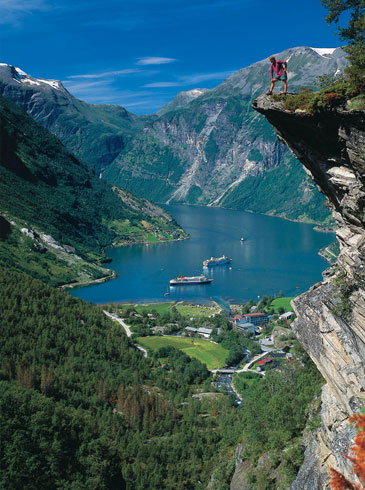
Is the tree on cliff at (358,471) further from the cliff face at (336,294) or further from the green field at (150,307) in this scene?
the green field at (150,307)

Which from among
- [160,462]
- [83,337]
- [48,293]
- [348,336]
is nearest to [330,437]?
[348,336]

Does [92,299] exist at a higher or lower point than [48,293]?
higher

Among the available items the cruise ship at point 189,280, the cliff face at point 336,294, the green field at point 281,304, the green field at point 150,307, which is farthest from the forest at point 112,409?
the cruise ship at point 189,280

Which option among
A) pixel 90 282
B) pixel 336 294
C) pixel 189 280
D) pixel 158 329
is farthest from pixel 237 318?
pixel 336 294

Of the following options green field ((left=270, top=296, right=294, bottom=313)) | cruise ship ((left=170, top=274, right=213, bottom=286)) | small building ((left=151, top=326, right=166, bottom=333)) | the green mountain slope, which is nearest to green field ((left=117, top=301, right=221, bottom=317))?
small building ((left=151, top=326, right=166, bottom=333))

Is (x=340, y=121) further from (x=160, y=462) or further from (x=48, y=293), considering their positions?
(x=48, y=293)

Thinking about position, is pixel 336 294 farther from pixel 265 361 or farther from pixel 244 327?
pixel 244 327
